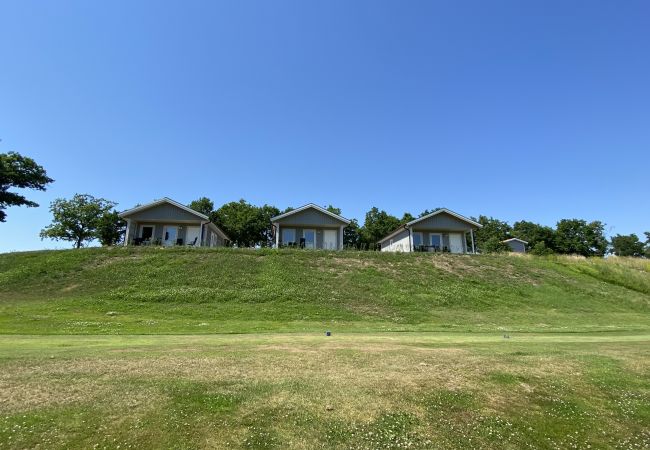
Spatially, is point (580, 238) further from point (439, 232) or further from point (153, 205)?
point (153, 205)

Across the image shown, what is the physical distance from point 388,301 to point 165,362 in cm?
2116

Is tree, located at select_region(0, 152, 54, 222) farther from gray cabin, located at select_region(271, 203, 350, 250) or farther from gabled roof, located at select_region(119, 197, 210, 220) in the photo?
gray cabin, located at select_region(271, 203, 350, 250)

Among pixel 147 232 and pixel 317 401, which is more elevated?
pixel 147 232

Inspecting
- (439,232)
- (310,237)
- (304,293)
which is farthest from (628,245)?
(304,293)

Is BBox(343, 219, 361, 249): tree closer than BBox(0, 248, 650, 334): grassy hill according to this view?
No

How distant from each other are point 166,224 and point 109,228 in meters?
28.2

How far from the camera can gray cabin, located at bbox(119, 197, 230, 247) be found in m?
43.6

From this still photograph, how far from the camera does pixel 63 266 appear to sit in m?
32.8

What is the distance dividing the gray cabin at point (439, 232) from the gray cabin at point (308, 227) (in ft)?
25.7

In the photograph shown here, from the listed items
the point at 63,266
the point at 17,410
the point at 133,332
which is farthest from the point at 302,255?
the point at 17,410

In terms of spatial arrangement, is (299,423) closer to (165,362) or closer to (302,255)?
(165,362)

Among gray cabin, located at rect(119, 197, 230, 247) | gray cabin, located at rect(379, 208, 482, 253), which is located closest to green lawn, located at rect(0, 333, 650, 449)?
gray cabin, located at rect(119, 197, 230, 247)

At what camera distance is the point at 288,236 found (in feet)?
154

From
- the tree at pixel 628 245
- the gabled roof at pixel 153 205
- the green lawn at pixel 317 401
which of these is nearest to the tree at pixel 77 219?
the gabled roof at pixel 153 205
